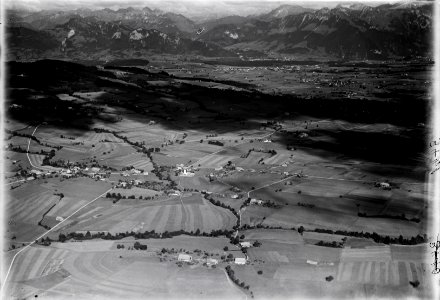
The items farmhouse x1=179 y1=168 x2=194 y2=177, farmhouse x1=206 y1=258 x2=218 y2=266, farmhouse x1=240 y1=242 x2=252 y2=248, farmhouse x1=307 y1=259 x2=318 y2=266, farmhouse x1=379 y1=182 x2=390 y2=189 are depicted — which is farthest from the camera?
farmhouse x1=179 y1=168 x2=194 y2=177

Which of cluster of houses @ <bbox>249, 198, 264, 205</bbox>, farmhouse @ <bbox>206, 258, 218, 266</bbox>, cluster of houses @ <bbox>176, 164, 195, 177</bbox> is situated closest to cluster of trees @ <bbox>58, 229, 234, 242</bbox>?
farmhouse @ <bbox>206, 258, 218, 266</bbox>

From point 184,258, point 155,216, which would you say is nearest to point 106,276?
point 184,258

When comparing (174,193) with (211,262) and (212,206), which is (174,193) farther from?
(211,262)

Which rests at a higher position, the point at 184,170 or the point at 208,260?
the point at 208,260

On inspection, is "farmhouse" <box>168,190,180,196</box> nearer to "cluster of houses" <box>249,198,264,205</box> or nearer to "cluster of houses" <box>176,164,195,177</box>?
"cluster of houses" <box>176,164,195,177</box>

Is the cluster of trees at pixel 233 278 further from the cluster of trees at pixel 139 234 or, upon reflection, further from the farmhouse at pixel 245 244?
the cluster of trees at pixel 139 234

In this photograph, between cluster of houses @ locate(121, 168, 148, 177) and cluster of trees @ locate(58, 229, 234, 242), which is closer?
A: cluster of trees @ locate(58, 229, 234, 242)

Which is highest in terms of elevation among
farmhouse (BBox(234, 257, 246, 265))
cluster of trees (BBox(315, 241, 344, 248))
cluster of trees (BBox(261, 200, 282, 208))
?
farmhouse (BBox(234, 257, 246, 265))

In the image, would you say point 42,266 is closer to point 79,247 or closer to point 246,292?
point 79,247

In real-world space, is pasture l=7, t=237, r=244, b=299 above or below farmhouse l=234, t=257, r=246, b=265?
above

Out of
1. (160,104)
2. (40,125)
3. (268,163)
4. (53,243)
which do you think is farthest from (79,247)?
(160,104)

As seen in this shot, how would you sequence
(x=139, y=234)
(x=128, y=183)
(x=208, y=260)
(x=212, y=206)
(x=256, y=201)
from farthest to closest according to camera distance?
(x=128, y=183), (x=256, y=201), (x=212, y=206), (x=139, y=234), (x=208, y=260)
